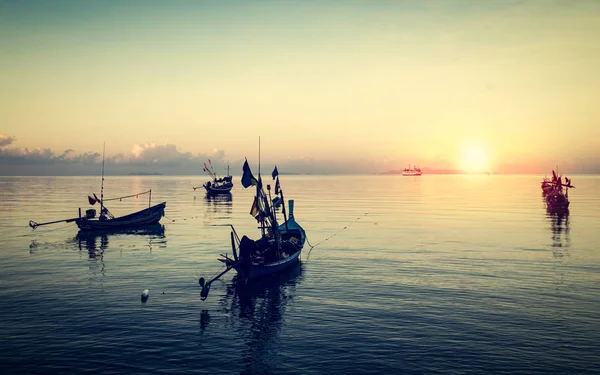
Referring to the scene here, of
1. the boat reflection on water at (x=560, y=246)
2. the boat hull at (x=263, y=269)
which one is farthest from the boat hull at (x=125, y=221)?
the boat reflection on water at (x=560, y=246)

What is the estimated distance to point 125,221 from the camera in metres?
68.8

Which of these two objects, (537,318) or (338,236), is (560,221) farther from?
(537,318)

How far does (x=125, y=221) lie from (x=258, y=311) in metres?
46.8

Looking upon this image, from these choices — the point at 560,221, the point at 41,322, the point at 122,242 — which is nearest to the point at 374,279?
the point at 41,322

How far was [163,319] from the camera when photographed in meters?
26.8

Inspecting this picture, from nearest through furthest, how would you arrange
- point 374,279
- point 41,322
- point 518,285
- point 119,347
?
point 119,347 → point 41,322 → point 518,285 → point 374,279

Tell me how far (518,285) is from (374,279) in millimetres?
11310

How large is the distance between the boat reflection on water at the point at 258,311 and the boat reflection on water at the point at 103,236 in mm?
21848

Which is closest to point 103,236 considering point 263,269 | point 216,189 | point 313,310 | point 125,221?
point 125,221

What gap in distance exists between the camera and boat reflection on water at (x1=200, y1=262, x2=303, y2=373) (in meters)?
22.2

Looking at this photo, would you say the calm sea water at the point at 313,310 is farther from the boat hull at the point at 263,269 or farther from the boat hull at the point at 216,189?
the boat hull at the point at 216,189

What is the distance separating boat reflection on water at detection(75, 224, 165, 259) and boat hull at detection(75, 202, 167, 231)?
2.17ft

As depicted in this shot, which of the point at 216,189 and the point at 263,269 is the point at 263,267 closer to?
the point at 263,269

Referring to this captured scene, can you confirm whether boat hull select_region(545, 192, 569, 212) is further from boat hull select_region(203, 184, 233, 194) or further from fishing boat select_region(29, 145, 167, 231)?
boat hull select_region(203, 184, 233, 194)
